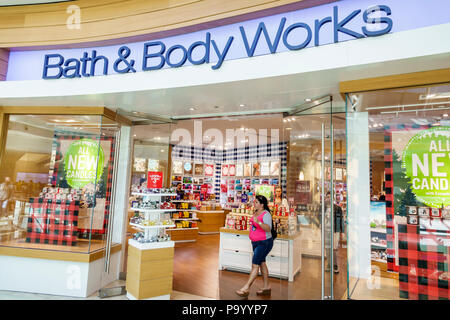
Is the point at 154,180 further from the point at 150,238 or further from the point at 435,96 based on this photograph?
the point at 435,96

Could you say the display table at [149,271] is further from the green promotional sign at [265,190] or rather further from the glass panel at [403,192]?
the green promotional sign at [265,190]

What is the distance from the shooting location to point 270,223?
427cm

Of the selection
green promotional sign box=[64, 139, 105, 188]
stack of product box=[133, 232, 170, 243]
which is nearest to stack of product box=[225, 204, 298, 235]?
stack of product box=[133, 232, 170, 243]

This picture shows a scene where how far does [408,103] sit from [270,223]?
253 centimetres

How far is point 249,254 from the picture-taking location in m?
5.40

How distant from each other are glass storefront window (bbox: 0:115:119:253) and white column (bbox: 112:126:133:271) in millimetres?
326

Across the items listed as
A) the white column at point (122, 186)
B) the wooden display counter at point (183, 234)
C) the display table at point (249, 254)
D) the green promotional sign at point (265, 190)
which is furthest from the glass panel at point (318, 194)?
the green promotional sign at point (265, 190)

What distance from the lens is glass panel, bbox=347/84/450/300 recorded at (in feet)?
8.79

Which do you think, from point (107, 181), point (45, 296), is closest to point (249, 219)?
point (107, 181)

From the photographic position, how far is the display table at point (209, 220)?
9867 millimetres

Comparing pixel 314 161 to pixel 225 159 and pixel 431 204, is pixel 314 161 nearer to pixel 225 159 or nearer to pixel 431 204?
pixel 431 204

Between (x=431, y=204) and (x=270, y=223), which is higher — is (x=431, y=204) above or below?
above

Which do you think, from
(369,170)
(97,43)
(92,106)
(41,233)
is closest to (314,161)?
(369,170)

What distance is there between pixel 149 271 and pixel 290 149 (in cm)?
292
